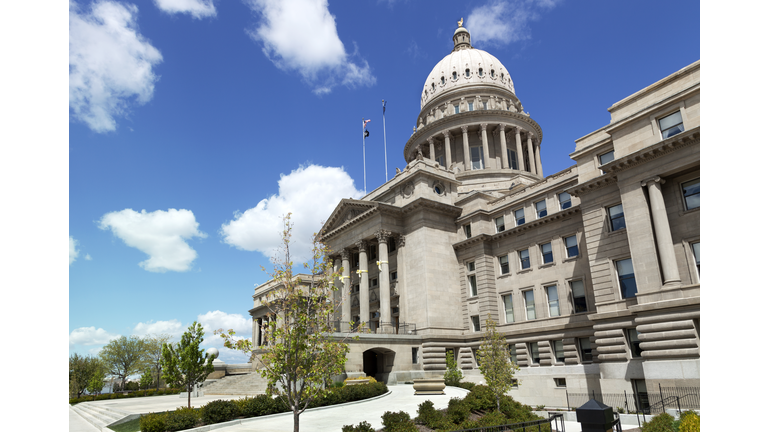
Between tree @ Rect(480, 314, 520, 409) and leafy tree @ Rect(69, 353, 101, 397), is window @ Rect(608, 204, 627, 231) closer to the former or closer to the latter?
tree @ Rect(480, 314, 520, 409)

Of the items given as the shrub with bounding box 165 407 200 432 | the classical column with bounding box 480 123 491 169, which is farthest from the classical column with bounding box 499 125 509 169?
the shrub with bounding box 165 407 200 432

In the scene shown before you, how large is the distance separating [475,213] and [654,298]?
888 inches

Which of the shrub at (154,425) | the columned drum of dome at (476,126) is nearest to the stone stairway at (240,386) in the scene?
the shrub at (154,425)

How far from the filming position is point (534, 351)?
130 feet

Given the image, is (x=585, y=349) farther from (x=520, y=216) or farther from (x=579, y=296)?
(x=520, y=216)

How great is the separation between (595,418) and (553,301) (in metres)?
33.0

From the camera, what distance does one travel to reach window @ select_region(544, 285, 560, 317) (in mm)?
38844

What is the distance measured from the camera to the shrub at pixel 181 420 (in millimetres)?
19625

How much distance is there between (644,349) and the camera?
2573 centimetres

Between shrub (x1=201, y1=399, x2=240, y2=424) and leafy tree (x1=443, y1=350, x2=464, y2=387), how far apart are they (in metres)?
20.5

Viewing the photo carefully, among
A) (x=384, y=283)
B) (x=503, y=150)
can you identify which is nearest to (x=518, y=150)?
(x=503, y=150)

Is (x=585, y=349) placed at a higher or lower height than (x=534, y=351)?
higher
